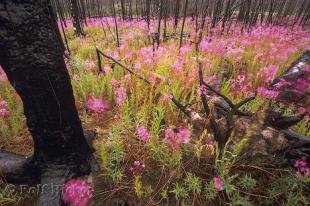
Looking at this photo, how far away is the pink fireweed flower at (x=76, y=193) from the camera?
262 cm

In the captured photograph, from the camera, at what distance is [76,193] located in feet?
8.59

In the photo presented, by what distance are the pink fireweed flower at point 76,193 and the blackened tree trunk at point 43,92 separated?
0.25 feet

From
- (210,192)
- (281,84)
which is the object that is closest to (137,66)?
(281,84)

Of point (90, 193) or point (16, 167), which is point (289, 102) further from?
point (16, 167)

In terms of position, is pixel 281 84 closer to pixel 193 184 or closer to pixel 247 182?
pixel 247 182

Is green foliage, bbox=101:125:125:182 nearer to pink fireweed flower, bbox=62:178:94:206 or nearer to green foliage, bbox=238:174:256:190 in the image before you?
pink fireweed flower, bbox=62:178:94:206

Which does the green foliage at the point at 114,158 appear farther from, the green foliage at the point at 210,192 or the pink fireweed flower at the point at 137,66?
the pink fireweed flower at the point at 137,66

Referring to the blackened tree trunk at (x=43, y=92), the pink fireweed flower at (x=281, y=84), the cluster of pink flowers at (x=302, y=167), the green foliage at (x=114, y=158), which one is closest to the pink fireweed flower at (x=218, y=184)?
the cluster of pink flowers at (x=302, y=167)

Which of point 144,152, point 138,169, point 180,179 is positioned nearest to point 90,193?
point 138,169

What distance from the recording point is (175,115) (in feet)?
12.8

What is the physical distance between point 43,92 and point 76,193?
3.34 feet

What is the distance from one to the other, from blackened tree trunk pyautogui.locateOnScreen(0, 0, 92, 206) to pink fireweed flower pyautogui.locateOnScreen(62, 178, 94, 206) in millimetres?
76

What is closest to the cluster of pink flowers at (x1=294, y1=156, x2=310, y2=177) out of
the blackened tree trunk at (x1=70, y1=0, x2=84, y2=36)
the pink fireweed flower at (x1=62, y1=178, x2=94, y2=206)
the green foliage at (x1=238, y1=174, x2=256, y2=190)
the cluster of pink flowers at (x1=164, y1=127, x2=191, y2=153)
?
the green foliage at (x1=238, y1=174, x2=256, y2=190)

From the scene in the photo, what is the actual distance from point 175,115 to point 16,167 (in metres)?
2.10
